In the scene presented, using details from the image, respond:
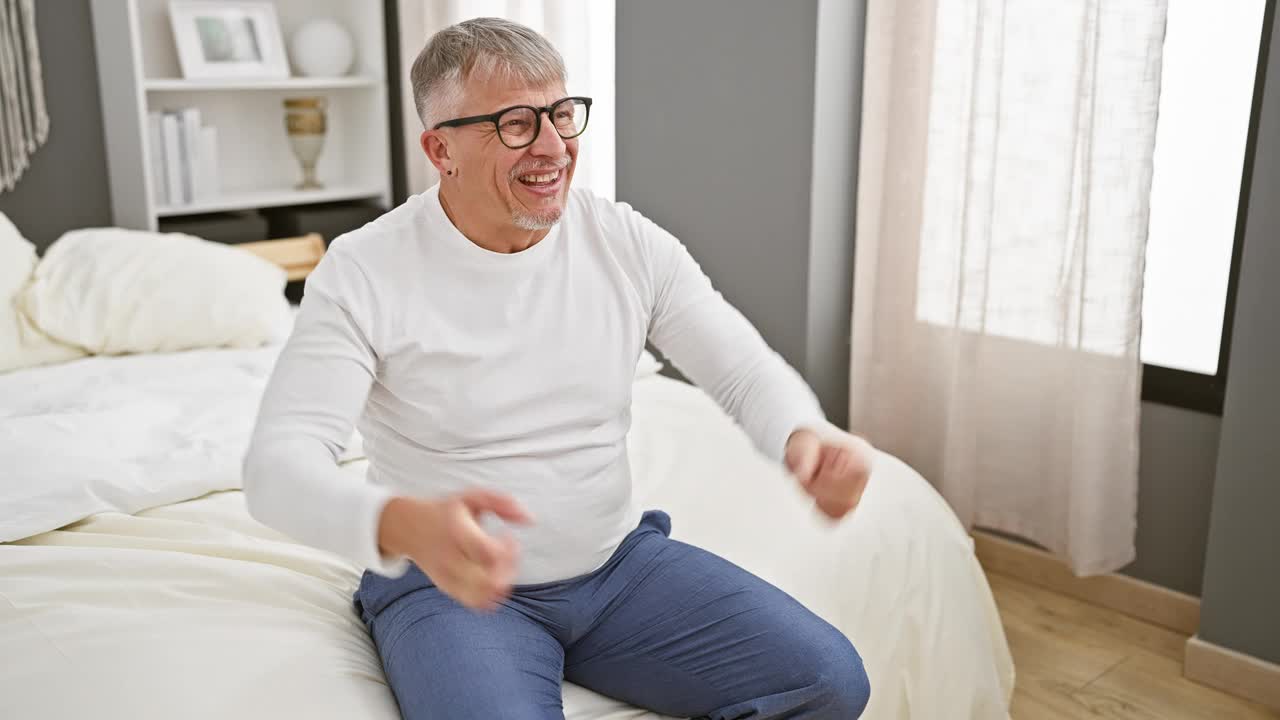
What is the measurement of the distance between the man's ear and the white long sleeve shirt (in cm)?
5

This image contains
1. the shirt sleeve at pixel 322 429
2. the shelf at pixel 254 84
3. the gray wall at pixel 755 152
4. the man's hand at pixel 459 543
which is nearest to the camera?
the man's hand at pixel 459 543

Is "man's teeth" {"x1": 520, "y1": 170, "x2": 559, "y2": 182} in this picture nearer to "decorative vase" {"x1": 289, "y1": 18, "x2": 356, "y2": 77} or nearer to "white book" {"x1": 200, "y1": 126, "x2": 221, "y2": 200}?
"white book" {"x1": 200, "y1": 126, "x2": 221, "y2": 200}

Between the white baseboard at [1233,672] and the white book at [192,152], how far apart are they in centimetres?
292

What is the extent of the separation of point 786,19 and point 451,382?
1589mm


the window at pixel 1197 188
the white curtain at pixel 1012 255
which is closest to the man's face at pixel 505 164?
the white curtain at pixel 1012 255

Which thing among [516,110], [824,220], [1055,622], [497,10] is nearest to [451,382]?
[516,110]

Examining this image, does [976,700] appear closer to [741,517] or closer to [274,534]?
[741,517]

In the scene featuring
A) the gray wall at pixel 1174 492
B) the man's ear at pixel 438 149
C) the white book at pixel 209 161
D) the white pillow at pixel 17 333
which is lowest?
the gray wall at pixel 1174 492

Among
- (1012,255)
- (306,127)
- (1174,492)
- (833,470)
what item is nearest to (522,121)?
(833,470)

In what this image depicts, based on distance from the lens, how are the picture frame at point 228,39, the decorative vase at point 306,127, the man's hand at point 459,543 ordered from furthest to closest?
the decorative vase at point 306,127, the picture frame at point 228,39, the man's hand at point 459,543

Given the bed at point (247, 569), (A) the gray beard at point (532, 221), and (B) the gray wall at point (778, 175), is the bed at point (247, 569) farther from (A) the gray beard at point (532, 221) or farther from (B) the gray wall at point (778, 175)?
(B) the gray wall at point (778, 175)

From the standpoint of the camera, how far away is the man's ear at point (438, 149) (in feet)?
4.42

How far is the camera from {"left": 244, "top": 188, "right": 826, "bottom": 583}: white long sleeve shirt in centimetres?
127

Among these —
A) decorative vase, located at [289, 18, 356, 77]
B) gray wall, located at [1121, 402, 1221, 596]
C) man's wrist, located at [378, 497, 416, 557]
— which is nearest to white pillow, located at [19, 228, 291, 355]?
decorative vase, located at [289, 18, 356, 77]
